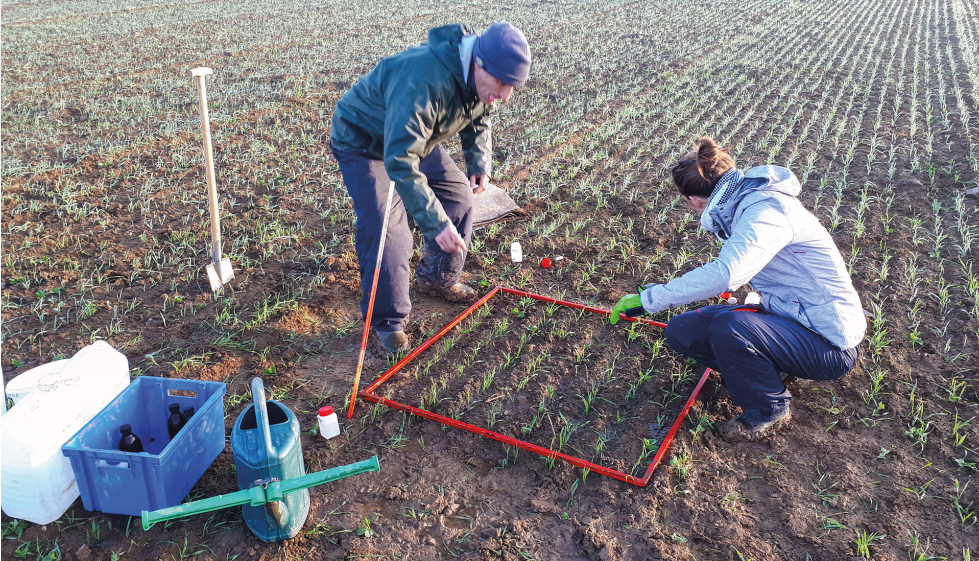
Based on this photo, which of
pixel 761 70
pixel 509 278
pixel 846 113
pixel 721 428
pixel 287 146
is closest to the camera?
pixel 721 428

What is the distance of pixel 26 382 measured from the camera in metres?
3.07

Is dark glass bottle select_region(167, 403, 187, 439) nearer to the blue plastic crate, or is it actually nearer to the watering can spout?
the blue plastic crate

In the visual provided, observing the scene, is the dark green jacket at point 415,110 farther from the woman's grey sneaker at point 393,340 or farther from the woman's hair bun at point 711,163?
the woman's hair bun at point 711,163

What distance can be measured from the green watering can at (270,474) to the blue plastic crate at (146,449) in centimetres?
30

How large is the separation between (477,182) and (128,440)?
2.42 meters

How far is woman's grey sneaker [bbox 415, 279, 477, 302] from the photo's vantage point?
4.64 meters

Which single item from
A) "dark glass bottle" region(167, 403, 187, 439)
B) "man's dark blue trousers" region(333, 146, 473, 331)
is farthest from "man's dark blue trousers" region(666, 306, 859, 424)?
"dark glass bottle" region(167, 403, 187, 439)

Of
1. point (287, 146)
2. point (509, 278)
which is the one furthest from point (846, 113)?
point (287, 146)

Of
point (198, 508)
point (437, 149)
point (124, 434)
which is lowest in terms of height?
point (124, 434)

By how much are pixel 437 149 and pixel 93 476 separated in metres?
2.41

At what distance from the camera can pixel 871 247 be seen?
530 cm

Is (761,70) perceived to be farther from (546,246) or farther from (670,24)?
(546,246)

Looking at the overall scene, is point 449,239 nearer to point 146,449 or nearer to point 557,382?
point 557,382

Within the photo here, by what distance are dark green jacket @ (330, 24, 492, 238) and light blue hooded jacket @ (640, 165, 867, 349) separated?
1161 mm
